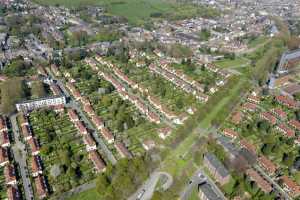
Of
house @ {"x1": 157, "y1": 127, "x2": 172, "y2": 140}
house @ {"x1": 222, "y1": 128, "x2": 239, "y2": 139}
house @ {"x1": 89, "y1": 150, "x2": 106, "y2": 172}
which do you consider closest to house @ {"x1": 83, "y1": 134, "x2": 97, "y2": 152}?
house @ {"x1": 89, "y1": 150, "x2": 106, "y2": 172}

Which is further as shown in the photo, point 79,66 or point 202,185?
point 79,66

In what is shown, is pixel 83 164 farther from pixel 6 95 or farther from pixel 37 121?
pixel 6 95

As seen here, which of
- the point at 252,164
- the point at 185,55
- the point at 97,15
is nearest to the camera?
the point at 252,164

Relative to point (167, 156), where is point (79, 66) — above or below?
above

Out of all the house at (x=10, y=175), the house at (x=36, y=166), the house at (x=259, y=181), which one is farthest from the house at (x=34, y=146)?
the house at (x=259, y=181)

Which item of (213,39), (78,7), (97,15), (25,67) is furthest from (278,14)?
(25,67)

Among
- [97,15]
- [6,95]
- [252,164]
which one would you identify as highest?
[97,15]

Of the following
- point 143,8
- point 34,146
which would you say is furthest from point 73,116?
point 143,8
